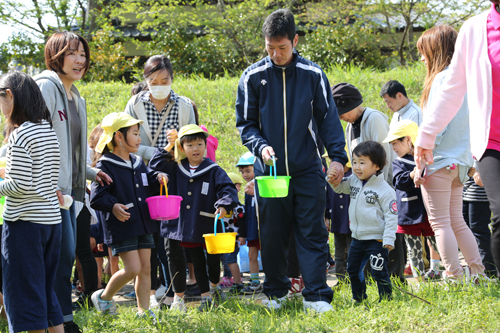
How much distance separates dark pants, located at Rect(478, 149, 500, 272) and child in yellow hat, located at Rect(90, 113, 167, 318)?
2370mm

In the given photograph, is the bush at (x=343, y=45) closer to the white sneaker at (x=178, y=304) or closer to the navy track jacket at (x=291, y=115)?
the navy track jacket at (x=291, y=115)

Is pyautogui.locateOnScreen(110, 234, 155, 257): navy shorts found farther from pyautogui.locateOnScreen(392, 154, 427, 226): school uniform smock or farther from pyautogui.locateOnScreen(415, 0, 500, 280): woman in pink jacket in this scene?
pyautogui.locateOnScreen(415, 0, 500, 280): woman in pink jacket

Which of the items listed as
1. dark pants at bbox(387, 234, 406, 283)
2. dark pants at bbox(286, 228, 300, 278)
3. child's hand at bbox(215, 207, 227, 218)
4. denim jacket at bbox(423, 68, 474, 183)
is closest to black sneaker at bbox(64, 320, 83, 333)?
child's hand at bbox(215, 207, 227, 218)

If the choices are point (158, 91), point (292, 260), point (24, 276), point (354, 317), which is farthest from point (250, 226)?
point (24, 276)

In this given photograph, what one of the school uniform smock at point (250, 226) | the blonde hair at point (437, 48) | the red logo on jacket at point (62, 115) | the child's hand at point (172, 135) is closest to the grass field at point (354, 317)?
the school uniform smock at point (250, 226)

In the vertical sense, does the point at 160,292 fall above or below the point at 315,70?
below

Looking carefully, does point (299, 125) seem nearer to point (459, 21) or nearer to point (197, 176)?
point (197, 176)

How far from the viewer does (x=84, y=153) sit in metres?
3.71

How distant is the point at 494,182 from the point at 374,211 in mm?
1191

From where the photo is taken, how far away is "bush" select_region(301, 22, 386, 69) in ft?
43.1

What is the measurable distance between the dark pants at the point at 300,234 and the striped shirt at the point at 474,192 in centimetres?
188

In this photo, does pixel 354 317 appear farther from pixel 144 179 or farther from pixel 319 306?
pixel 144 179

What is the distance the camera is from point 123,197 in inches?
158

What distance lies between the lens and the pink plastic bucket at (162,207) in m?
3.92
